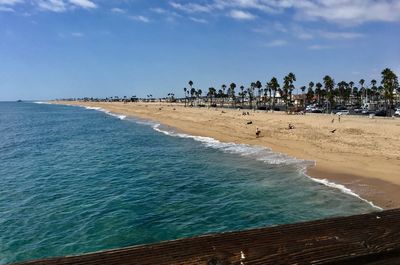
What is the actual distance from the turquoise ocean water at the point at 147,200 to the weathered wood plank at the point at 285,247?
36.9 ft

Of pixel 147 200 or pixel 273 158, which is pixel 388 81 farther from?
pixel 147 200

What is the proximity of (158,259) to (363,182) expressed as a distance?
2048cm

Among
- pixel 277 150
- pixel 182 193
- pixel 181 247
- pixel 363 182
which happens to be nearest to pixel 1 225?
pixel 182 193

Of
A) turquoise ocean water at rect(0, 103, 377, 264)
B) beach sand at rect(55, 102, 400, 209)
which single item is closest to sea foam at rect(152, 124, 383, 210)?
turquoise ocean water at rect(0, 103, 377, 264)

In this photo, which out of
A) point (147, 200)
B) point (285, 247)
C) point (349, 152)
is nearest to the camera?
point (285, 247)

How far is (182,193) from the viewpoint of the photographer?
19.0 metres

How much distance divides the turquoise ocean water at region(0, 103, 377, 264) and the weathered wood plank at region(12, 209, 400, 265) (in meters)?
11.3

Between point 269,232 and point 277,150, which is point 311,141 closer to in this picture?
point 277,150

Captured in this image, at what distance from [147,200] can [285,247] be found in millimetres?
→ 16744

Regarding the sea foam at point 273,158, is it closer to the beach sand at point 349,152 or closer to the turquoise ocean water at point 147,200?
the turquoise ocean water at point 147,200

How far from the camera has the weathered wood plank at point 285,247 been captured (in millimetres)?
1646

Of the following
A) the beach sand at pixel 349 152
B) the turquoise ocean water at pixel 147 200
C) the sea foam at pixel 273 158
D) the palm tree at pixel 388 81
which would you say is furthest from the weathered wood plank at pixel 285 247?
the palm tree at pixel 388 81

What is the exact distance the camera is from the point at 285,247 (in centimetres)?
182

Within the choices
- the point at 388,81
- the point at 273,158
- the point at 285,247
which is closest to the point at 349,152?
the point at 273,158
